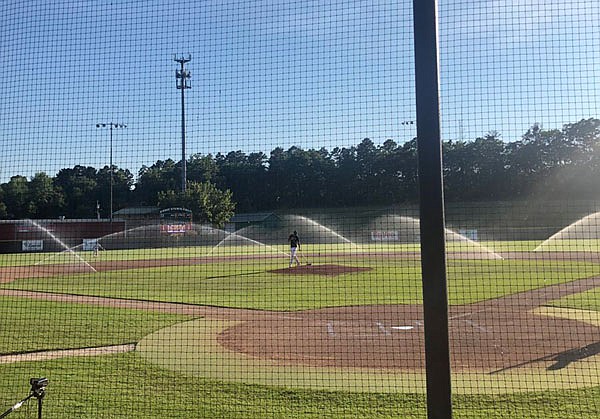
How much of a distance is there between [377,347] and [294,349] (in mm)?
1187

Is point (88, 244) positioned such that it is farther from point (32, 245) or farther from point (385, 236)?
point (385, 236)

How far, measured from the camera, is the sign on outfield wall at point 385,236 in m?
39.4

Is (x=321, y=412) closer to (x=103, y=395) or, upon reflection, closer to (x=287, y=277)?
(x=103, y=395)

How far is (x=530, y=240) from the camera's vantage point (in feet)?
125

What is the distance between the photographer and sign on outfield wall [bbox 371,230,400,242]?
3944cm

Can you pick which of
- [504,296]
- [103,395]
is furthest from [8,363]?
[504,296]

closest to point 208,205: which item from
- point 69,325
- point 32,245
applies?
point 32,245

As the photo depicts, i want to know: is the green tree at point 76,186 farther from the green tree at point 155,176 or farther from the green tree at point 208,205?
the green tree at point 208,205

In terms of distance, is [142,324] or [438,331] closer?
[438,331]

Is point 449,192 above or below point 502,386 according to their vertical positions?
above

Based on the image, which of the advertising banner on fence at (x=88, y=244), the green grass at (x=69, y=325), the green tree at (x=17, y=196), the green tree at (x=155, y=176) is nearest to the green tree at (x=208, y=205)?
the advertising banner on fence at (x=88, y=244)

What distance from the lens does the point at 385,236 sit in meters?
39.9

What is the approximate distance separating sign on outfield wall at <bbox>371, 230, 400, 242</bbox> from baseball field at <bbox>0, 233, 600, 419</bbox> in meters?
23.4

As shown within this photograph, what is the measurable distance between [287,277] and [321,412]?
13.5 meters
